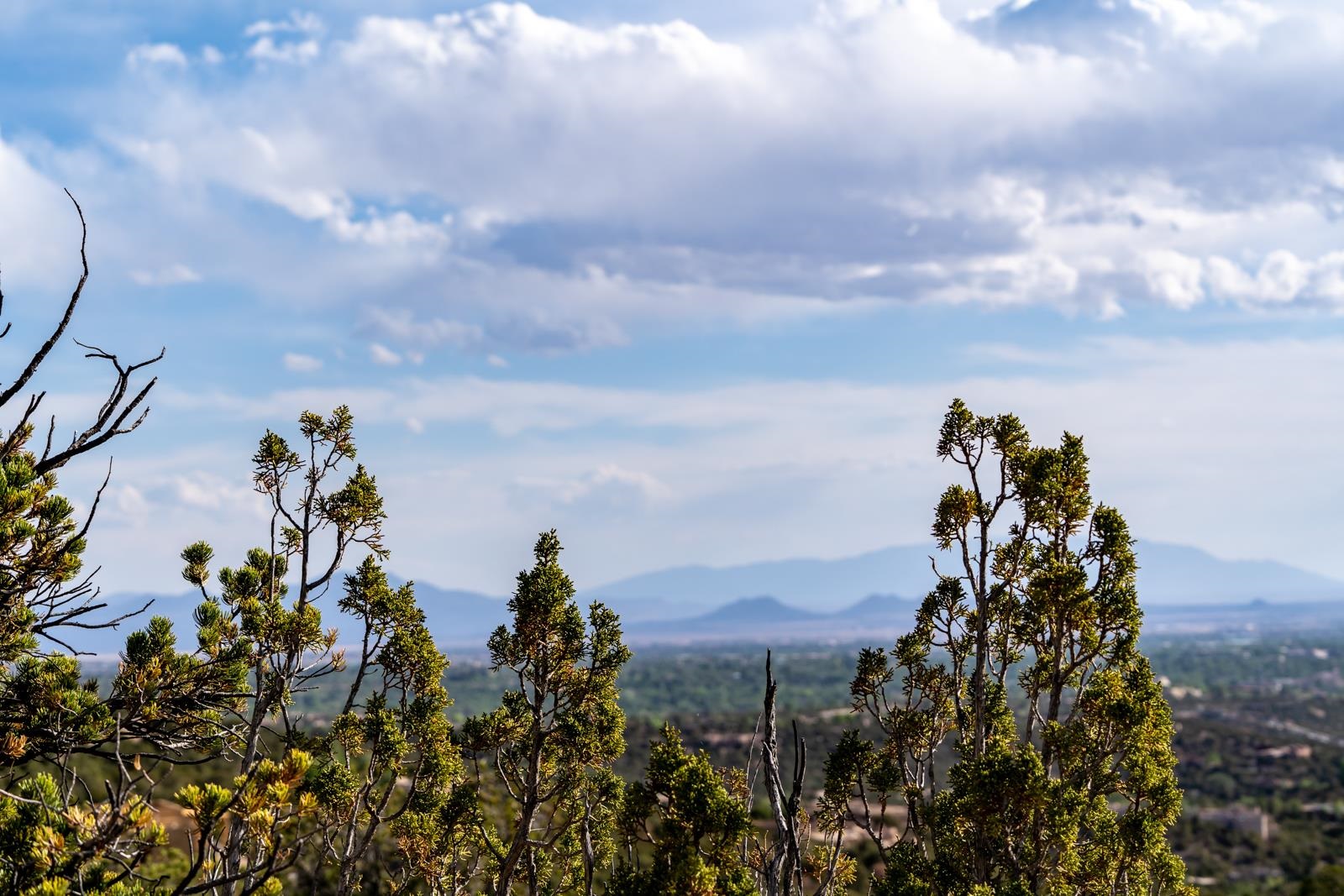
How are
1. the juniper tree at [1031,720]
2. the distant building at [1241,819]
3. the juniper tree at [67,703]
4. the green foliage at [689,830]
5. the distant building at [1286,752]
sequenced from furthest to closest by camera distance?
the distant building at [1286,752]
the distant building at [1241,819]
the juniper tree at [1031,720]
the green foliage at [689,830]
the juniper tree at [67,703]

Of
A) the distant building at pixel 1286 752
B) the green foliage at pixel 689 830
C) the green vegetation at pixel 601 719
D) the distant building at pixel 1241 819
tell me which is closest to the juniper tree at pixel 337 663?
the green vegetation at pixel 601 719

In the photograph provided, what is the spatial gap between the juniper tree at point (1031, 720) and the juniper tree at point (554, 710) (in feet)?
10.4

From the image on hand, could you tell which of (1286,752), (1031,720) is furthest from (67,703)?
(1286,752)

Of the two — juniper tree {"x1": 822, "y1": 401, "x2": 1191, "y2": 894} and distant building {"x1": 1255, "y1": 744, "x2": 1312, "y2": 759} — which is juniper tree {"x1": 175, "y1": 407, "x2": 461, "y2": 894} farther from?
distant building {"x1": 1255, "y1": 744, "x2": 1312, "y2": 759}

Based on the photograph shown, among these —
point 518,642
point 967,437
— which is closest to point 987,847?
point 967,437

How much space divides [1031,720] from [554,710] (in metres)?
5.73

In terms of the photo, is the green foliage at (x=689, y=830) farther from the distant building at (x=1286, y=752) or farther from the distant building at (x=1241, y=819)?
the distant building at (x=1286, y=752)

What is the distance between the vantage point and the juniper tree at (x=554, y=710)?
11562 mm

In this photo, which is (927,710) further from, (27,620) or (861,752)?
(27,620)

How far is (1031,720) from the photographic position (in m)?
11.3

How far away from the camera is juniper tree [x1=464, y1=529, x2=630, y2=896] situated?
11562 millimetres

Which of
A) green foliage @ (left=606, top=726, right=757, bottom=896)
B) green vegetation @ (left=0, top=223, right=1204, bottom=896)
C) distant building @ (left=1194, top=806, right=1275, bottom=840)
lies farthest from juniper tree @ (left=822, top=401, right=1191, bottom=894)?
distant building @ (left=1194, top=806, right=1275, bottom=840)

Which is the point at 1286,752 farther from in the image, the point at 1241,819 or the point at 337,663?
the point at 337,663

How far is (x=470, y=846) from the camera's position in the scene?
16.3 meters
